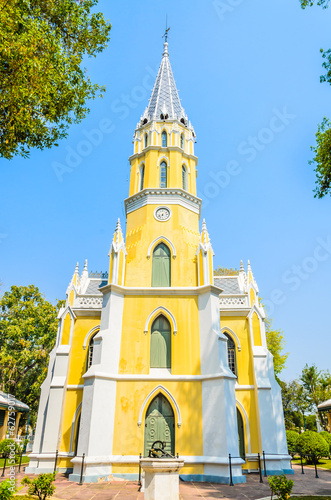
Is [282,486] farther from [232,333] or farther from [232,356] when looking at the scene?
[232,333]

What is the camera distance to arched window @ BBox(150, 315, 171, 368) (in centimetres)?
1609

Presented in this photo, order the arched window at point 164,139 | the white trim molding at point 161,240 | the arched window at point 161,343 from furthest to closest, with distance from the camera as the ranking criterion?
1. the arched window at point 164,139
2. the white trim molding at point 161,240
3. the arched window at point 161,343

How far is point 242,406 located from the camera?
17.5 m

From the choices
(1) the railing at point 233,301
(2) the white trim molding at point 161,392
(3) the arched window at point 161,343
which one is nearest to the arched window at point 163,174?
(1) the railing at point 233,301

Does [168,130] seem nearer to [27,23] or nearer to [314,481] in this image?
[27,23]

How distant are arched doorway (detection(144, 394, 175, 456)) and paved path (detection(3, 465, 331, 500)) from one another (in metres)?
1.69

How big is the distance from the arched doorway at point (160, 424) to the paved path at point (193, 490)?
1.69 metres

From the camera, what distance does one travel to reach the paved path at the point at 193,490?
10.6 m

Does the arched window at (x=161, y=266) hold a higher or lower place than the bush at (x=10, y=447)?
higher

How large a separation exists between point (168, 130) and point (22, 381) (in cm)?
2749

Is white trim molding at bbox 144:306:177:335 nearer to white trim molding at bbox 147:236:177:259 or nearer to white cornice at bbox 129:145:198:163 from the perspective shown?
white trim molding at bbox 147:236:177:259

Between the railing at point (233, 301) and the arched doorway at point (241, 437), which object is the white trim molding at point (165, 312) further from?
the arched doorway at point (241, 437)

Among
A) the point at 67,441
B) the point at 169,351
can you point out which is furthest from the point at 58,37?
the point at 67,441

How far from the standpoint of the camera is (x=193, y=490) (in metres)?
11.8
